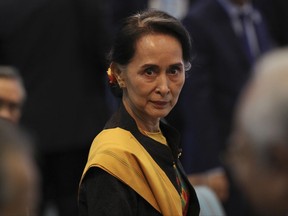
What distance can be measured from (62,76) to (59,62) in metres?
0.09

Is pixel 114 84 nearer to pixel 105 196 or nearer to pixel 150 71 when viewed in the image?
pixel 150 71

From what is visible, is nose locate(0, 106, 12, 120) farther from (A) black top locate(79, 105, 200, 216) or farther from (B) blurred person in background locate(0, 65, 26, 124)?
(A) black top locate(79, 105, 200, 216)

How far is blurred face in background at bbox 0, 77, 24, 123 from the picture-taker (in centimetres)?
544

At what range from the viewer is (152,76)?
13.6ft

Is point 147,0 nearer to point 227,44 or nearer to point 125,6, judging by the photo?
point 125,6

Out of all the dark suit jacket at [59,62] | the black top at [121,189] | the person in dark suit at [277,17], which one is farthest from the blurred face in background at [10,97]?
the person in dark suit at [277,17]

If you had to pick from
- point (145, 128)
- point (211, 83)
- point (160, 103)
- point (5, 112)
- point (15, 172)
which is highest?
point (15, 172)

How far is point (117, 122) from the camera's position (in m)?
4.10

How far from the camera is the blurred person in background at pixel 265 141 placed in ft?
7.91

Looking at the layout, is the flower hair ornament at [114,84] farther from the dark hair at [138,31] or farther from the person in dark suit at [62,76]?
the person in dark suit at [62,76]

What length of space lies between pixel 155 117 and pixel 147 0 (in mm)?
3161

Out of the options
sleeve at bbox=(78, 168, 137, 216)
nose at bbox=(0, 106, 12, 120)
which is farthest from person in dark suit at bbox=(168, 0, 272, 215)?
sleeve at bbox=(78, 168, 137, 216)

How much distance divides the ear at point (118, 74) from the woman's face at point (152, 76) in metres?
0.02

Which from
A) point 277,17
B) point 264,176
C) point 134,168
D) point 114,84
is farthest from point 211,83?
point 264,176
